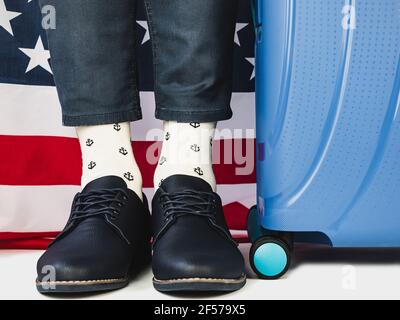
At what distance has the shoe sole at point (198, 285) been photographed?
654mm

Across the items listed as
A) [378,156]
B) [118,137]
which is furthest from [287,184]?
[118,137]

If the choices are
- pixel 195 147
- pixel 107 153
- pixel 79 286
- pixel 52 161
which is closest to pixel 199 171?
pixel 195 147

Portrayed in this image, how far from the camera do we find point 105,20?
78 cm

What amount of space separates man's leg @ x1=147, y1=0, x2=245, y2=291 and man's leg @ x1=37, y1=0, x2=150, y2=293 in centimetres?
4

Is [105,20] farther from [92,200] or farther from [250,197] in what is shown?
[250,197]

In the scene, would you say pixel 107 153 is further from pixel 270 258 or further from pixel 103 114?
pixel 270 258

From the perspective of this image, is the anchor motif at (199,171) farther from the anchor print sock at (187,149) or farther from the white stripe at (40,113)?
the white stripe at (40,113)

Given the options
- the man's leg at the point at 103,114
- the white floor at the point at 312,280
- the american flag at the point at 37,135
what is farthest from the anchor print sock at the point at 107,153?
the american flag at the point at 37,135

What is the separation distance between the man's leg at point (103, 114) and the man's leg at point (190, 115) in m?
0.04

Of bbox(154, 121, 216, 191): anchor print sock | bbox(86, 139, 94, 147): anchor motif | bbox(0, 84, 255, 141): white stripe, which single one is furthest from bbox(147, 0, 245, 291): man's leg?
bbox(0, 84, 255, 141): white stripe

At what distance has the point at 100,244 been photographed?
0.70 m

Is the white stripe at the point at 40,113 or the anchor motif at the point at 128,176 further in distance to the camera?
the white stripe at the point at 40,113

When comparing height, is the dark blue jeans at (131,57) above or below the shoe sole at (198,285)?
above

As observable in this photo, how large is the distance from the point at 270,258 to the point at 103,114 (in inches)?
12.3
